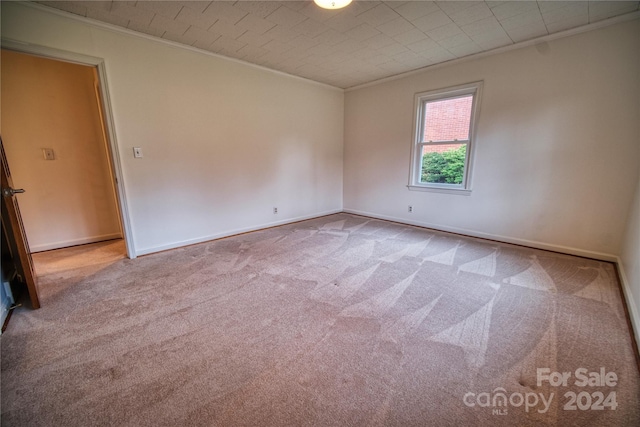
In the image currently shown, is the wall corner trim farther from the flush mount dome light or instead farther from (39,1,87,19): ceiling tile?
(39,1,87,19): ceiling tile

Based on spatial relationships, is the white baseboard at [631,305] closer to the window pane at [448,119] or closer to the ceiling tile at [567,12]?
the window pane at [448,119]

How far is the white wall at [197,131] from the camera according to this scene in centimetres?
273

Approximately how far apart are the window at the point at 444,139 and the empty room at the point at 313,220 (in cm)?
3

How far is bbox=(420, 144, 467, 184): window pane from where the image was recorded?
12.6 ft

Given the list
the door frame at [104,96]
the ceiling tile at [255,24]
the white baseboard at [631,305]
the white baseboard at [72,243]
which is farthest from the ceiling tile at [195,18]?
the white baseboard at [631,305]

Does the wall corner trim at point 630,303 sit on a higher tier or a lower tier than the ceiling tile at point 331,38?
lower

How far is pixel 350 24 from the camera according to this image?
2604 mm

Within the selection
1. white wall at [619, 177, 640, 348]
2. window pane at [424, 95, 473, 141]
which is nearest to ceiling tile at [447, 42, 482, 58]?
window pane at [424, 95, 473, 141]

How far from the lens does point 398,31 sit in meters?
2.75

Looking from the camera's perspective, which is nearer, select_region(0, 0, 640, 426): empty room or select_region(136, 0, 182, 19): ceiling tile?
select_region(0, 0, 640, 426): empty room

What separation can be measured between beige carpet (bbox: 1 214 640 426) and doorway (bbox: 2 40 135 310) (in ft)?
4.01

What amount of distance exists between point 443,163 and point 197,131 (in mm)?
3601

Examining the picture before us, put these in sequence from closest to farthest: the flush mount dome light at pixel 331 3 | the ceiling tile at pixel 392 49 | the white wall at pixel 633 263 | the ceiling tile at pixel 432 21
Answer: the white wall at pixel 633 263, the flush mount dome light at pixel 331 3, the ceiling tile at pixel 432 21, the ceiling tile at pixel 392 49

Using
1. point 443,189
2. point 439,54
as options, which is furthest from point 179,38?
point 443,189
